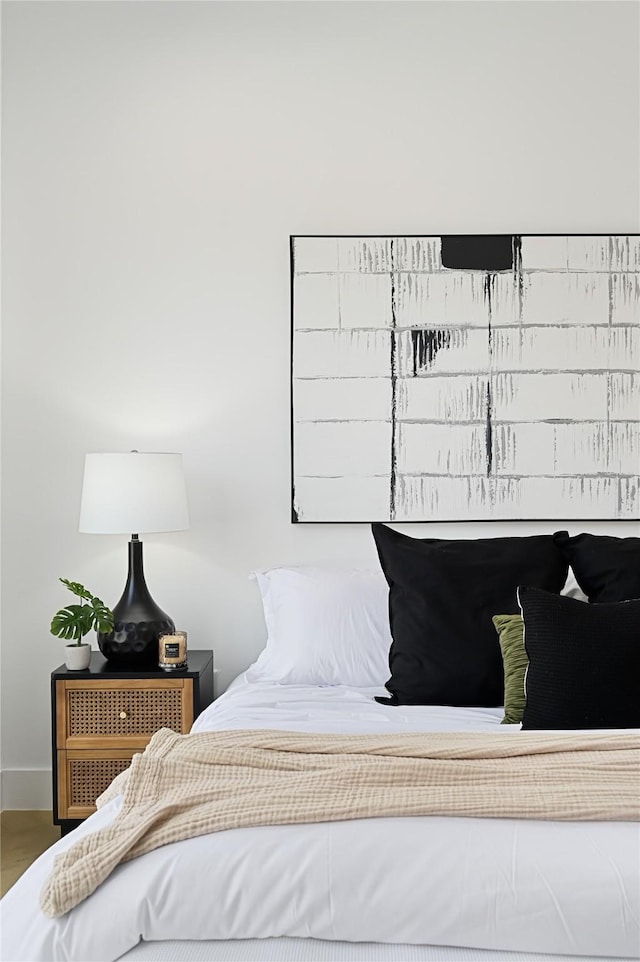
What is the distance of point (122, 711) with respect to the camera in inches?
120

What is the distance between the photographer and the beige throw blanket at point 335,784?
152 cm

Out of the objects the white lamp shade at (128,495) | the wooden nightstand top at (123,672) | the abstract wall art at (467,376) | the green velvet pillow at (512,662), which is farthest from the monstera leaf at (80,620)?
the green velvet pillow at (512,662)

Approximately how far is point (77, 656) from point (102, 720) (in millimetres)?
230

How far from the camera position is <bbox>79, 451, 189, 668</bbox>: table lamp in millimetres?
3033

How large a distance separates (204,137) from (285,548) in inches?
61.7

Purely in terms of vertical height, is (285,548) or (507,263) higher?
(507,263)

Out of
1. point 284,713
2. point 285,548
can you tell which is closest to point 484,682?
point 284,713

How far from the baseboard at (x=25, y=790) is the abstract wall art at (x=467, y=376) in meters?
1.44

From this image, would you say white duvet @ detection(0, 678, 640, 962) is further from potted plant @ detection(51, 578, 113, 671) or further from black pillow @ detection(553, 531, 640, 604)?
potted plant @ detection(51, 578, 113, 671)

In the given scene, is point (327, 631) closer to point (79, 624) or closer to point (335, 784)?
point (79, 624)

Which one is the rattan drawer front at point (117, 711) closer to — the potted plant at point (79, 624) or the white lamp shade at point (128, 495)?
the potted plant at point (79, 624)

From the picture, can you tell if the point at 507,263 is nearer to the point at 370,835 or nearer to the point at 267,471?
the point at 267,471

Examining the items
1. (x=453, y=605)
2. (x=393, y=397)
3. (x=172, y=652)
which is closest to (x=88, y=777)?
(x=172, y=652)

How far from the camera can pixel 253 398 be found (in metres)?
3.40
